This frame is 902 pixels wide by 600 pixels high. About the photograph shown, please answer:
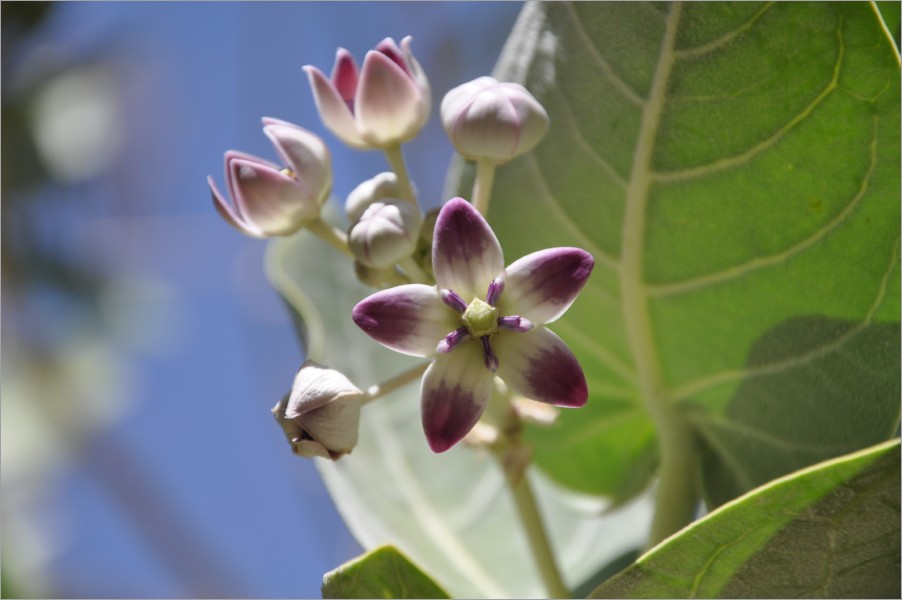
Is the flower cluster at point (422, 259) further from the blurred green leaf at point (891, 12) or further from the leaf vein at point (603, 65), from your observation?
the blurred green leaf at point (891, 12)

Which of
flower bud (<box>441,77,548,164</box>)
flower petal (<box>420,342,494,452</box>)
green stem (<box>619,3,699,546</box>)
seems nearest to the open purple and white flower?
flower petal (<box>420,342,494,452</box>)

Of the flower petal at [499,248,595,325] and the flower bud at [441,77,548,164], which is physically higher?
the flower bud at [441,77,548,164]

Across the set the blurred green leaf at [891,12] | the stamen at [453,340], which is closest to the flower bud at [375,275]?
the stamen at [453,340]

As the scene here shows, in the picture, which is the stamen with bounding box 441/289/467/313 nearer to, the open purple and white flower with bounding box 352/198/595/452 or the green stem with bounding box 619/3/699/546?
the open purple and white flower with bounding box 352/198/595/452

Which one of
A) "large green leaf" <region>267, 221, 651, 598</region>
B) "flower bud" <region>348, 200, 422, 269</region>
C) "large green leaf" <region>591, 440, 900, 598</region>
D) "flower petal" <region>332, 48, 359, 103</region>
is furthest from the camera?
"large green leaf" <region>267, 221, 651, 598</region>

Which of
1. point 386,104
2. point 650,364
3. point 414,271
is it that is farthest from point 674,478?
point 386,104

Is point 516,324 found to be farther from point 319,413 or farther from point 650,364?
point 650,364
